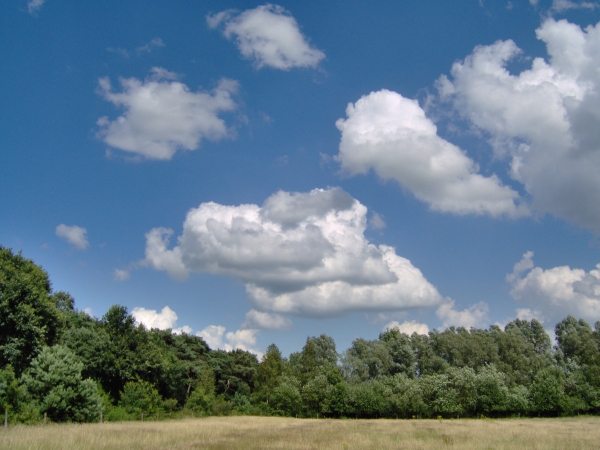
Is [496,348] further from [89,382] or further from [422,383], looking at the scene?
[89,382]

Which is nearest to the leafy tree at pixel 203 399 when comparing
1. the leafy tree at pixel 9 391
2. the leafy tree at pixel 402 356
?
the leafy tree at pixel 9 391

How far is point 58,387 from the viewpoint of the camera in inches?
1382

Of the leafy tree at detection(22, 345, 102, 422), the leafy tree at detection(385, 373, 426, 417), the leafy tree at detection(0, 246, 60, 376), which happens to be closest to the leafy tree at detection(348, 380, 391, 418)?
the leafy tree at detection(385, 373, 426, 417)

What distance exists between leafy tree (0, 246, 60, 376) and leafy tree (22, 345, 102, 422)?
151 inches

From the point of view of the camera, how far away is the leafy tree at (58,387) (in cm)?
3459

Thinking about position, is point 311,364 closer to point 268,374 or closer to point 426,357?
point 268,374

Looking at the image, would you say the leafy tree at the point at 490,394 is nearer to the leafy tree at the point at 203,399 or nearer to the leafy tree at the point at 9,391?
the leafy tree at the point at 203,399

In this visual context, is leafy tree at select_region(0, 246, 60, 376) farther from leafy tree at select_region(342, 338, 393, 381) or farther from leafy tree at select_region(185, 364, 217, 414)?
leafy tree at select_region(342, 338, 393, 381)

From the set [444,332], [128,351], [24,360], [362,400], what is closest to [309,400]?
[362,400]

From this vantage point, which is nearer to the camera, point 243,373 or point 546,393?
point 546,393

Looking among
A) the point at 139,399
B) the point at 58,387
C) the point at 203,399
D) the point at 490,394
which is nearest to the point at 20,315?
the point at 58,387

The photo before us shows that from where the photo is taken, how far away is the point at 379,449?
2203 centimetres

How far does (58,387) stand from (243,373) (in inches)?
2197

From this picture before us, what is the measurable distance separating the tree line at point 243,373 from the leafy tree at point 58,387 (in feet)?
0.26
